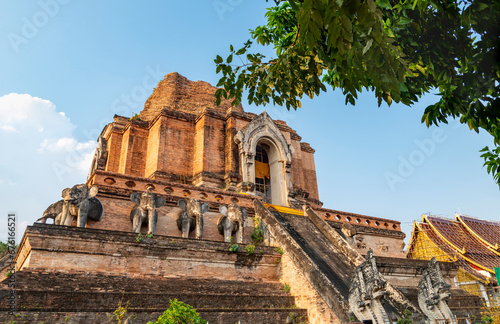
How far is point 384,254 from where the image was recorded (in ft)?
52.6

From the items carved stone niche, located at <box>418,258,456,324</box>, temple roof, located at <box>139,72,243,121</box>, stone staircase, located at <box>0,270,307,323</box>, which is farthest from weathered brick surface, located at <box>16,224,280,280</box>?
temple roof, located at <box>139,72,243,121</box>

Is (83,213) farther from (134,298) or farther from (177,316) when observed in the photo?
(177,316)

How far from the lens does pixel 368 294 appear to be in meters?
6.79

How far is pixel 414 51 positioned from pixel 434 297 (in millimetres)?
5861

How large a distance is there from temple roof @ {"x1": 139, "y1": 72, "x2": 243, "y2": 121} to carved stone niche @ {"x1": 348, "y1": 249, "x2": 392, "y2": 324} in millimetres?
13372

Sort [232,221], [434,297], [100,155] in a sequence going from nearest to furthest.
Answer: [434,297], [232,221], [100,155]

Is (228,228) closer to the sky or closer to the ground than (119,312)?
closer to the sky

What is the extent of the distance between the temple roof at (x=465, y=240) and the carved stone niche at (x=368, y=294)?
17390 millimetres

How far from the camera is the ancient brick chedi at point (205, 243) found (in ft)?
22.5

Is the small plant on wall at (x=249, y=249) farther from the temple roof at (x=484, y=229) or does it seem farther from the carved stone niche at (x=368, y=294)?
the temple roof at (x=484, y=229)

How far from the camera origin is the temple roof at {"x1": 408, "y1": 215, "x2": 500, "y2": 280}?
22.0m

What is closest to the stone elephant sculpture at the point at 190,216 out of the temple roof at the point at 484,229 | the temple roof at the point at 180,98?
the temple roof at the point at 180,98

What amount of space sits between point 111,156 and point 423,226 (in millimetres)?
21201

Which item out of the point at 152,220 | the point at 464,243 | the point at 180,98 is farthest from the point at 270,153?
the point at 464,243
